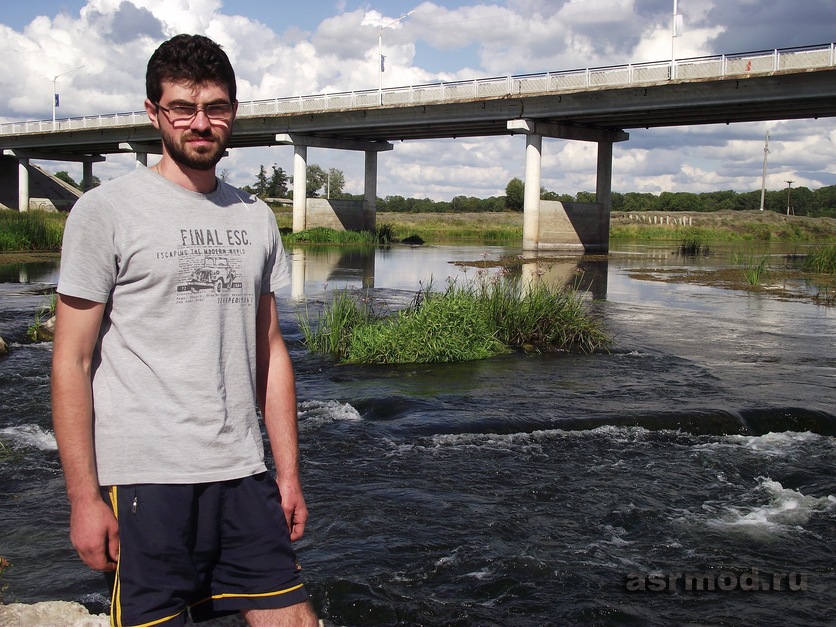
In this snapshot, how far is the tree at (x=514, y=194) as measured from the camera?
385 feet

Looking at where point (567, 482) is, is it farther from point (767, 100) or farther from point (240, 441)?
point (767, 100)

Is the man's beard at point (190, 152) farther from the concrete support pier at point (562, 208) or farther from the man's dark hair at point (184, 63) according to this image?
the concrete support pier at point (562, 208)

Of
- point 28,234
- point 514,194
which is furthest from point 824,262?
point 514,194

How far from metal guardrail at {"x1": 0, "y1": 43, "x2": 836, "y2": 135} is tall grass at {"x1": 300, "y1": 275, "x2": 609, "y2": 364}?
23.8 meters

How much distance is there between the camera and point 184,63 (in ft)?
9.31

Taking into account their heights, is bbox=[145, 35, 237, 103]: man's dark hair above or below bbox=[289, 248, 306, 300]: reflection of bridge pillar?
above

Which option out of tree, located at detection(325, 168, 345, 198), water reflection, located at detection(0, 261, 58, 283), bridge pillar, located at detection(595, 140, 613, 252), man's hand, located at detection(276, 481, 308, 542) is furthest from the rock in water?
tree, located at detection(325, 168, 345, 198)

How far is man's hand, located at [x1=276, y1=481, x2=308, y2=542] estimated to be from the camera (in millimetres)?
3027

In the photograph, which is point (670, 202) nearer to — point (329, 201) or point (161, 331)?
point (329, 201)

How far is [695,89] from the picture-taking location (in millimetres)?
36156

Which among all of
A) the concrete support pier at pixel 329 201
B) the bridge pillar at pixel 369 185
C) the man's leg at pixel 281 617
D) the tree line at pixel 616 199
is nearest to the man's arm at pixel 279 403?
the man's leg at pixel 281 617

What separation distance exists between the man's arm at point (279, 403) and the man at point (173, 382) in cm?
18

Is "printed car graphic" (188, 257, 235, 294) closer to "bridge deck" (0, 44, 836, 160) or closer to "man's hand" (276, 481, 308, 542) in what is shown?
"man's hand" (276, 481, 308, 542)

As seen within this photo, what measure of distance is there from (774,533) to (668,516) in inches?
28.4
